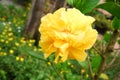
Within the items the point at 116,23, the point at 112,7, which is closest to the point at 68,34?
the point at 112,7

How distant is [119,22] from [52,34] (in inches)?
15.1

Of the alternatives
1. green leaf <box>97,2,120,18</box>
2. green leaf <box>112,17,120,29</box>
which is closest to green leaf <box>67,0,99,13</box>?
green leaf <box>97,2,120,18</box>

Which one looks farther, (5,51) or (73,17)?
(5,51)

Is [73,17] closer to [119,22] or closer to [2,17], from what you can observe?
[119,22]

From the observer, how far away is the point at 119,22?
4.15 ft

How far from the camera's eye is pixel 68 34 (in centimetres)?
96

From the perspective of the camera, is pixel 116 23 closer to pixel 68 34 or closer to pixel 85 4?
pixel 85 4

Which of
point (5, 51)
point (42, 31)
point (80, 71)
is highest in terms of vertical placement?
point (42, 31)

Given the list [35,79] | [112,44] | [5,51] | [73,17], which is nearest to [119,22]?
[112,44]

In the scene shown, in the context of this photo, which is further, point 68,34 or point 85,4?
point 85,4

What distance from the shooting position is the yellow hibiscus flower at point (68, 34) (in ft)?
3.09

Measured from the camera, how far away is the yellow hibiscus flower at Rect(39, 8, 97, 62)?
3.09ft

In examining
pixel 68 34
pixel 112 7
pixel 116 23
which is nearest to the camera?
pixel 68 34

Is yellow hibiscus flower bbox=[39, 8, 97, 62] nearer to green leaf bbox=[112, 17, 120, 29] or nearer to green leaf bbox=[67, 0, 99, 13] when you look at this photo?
green leaf bbox=[67, 0, 99, 13]
